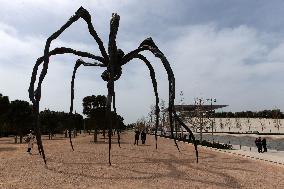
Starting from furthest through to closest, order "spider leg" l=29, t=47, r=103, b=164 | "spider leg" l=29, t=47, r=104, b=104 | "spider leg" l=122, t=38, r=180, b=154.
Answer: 1. "spider leg" l=122, t=38, r=180, b=154
2. "spider leg" l=29, t=47, r=104, b=104
3. "spider leg" l=29, t=47, r=103, b=164

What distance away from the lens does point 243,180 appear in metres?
14.0

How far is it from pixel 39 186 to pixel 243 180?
717 cm

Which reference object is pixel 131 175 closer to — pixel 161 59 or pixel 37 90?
pixel 161 59

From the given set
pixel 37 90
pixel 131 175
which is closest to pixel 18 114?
pixel 131 175

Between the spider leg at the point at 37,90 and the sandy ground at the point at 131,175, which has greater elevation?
the spider leg at the point at 37,90

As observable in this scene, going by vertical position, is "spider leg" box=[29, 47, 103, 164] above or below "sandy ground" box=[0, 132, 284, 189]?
above

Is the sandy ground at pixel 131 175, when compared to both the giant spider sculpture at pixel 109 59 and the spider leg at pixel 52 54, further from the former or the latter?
the spider leg at pixel 52 54

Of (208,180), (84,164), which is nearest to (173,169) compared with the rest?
(208,180)

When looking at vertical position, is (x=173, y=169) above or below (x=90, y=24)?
below

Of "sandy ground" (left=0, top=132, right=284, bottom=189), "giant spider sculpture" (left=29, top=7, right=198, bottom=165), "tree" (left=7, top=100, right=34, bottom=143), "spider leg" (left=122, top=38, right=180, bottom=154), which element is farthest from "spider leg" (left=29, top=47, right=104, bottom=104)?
"tree" (left=7, top=100, right=34, bottom=143)

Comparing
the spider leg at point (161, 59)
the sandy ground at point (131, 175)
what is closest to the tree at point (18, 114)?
the sandy ground at point (131, 175)

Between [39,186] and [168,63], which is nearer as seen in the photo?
[39,186]

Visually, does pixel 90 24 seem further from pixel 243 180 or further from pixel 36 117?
pixel 243 180

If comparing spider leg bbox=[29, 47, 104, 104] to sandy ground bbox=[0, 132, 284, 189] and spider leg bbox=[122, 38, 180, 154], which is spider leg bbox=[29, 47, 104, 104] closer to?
spider leg bbox=[122, 38, 180, 154]
